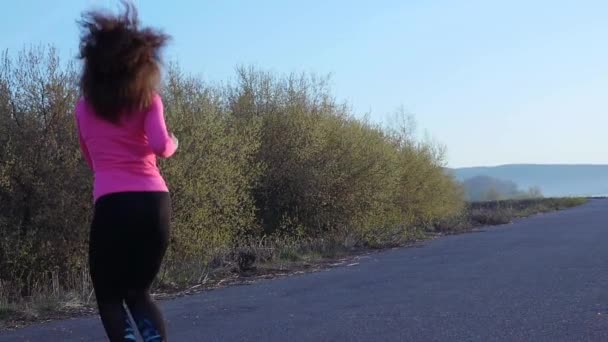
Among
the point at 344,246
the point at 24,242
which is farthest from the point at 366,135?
the point at 24,242

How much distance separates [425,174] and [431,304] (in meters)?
20.9

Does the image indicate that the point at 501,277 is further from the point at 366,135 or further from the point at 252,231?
the point at 366,135

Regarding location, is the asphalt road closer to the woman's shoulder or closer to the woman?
the woman

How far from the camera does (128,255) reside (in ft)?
13.3

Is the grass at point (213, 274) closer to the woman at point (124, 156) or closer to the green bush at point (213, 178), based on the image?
the green bush at point (213, 178)

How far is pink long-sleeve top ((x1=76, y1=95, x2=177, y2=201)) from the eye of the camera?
4012 mm

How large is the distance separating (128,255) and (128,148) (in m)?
0.51

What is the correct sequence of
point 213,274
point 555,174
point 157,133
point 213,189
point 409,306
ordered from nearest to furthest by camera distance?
point 157,133 → point 409,306 → point 213,274 → point 213,189 → point 555,174

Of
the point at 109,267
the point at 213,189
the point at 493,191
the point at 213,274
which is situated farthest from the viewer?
the point at 493,191

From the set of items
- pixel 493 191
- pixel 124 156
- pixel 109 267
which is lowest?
pixel 109 267

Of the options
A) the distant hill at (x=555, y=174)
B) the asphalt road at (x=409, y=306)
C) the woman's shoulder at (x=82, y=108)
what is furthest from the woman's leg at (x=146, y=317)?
the distant hill at (x=555, y=174)

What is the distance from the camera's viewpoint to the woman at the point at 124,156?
4.00 m

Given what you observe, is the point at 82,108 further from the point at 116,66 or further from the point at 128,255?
the point at 128,255

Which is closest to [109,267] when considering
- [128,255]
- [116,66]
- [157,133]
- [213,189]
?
[128,255]
